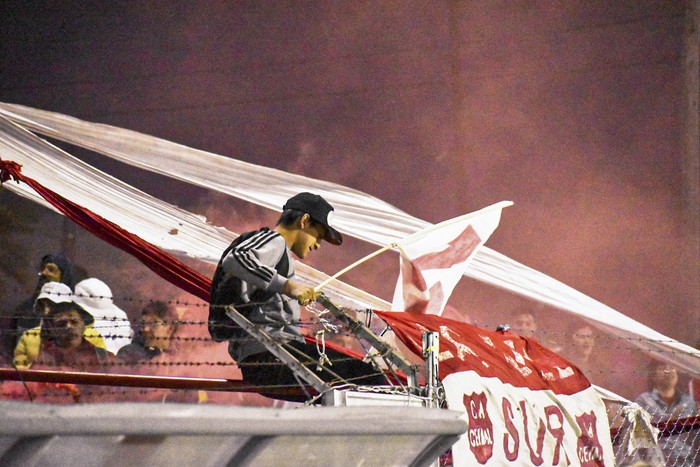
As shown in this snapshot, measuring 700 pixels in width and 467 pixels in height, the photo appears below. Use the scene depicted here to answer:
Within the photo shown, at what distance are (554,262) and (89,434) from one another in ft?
15.5

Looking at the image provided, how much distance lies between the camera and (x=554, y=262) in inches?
223

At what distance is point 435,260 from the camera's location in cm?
334

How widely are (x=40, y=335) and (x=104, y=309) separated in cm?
50

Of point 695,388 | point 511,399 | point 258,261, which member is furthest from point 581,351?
point 258,261

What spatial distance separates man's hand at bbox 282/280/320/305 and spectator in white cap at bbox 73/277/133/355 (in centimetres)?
258

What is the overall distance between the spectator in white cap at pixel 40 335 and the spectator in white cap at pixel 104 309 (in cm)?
5

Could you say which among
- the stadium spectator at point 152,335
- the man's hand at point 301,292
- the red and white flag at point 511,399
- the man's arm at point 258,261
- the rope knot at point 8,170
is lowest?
the red and white flag at point 511,399

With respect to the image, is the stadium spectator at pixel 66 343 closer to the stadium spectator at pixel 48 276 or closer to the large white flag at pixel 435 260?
the stadium spectator at pixel 48 276

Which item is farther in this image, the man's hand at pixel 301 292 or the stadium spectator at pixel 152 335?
the stadium spectator at pixel 152 335

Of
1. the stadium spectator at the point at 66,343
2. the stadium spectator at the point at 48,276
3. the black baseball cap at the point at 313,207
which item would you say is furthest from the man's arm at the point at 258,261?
the stadium spectator at the point at 48,276

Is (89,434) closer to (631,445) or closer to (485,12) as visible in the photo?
(631,445)

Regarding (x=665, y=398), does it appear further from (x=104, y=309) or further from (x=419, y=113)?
(x=104, y=309)

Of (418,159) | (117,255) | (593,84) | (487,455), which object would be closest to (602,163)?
(593,84)

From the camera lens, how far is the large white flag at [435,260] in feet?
10.7
